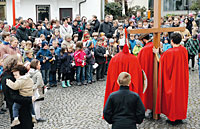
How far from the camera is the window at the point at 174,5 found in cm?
3919

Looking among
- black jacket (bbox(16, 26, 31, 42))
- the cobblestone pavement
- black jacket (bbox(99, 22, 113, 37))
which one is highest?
black jacket (bbox(99, 22, 113, 37))

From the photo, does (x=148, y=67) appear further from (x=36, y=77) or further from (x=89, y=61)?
(x=89, y=61)

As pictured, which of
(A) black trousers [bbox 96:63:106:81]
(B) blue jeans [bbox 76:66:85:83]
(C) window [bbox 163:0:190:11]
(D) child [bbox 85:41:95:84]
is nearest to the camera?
(B) blue jeans [bbox 76:66:85:83]

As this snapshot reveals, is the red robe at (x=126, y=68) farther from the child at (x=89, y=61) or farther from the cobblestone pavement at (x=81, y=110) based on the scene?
the child at (x=89, y=61)

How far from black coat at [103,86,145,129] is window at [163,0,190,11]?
1447 inches

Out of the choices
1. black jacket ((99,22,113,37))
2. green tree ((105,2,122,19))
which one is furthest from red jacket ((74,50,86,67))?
green tree ((105,2,122,19))

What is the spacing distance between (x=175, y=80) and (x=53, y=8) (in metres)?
17.0

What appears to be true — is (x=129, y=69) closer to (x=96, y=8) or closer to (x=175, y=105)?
(x=175, y=105)

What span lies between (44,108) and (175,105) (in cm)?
374

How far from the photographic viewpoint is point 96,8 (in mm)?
23203

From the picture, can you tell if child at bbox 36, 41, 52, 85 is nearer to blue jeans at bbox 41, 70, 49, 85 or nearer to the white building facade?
blue jeans at bbox 41, 70, 49, 85

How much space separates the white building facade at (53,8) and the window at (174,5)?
18.9 metres

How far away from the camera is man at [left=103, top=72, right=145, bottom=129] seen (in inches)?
179

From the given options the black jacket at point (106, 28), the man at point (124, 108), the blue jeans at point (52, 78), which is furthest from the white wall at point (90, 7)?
the man at point (124, 108)
